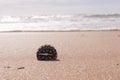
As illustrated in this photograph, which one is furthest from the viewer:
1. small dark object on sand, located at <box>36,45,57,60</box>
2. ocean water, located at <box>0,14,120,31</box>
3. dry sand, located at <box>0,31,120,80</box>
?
ocean water, located at <box>0,14,120,31</box>

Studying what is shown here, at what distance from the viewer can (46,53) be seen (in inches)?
376

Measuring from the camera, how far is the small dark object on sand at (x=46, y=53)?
9.49 meters

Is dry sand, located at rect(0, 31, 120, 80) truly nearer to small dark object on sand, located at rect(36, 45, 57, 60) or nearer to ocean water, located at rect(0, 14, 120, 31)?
small dark object on sand, located at rect(36, 45, 57, 60)

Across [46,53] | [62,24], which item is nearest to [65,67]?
[46,53]

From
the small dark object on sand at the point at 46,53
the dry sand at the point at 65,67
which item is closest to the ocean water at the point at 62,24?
the dry sand at the point at 65,67

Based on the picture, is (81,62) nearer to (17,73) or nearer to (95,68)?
(95,68)

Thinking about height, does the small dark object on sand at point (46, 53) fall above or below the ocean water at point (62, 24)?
above

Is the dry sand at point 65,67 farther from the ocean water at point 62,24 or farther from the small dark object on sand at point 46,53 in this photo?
the ocean water at point 62,24

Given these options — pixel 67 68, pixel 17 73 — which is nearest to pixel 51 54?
pixel 67 68

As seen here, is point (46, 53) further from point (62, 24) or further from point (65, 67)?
point (62, 24)

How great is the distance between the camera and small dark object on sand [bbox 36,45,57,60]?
Result: 374 inches

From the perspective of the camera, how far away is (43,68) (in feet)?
26.8

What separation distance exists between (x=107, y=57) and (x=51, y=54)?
1634 mm

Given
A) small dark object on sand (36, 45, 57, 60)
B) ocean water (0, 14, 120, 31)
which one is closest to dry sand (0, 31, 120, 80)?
small dark object on sand (36, 45, 57, 60)
